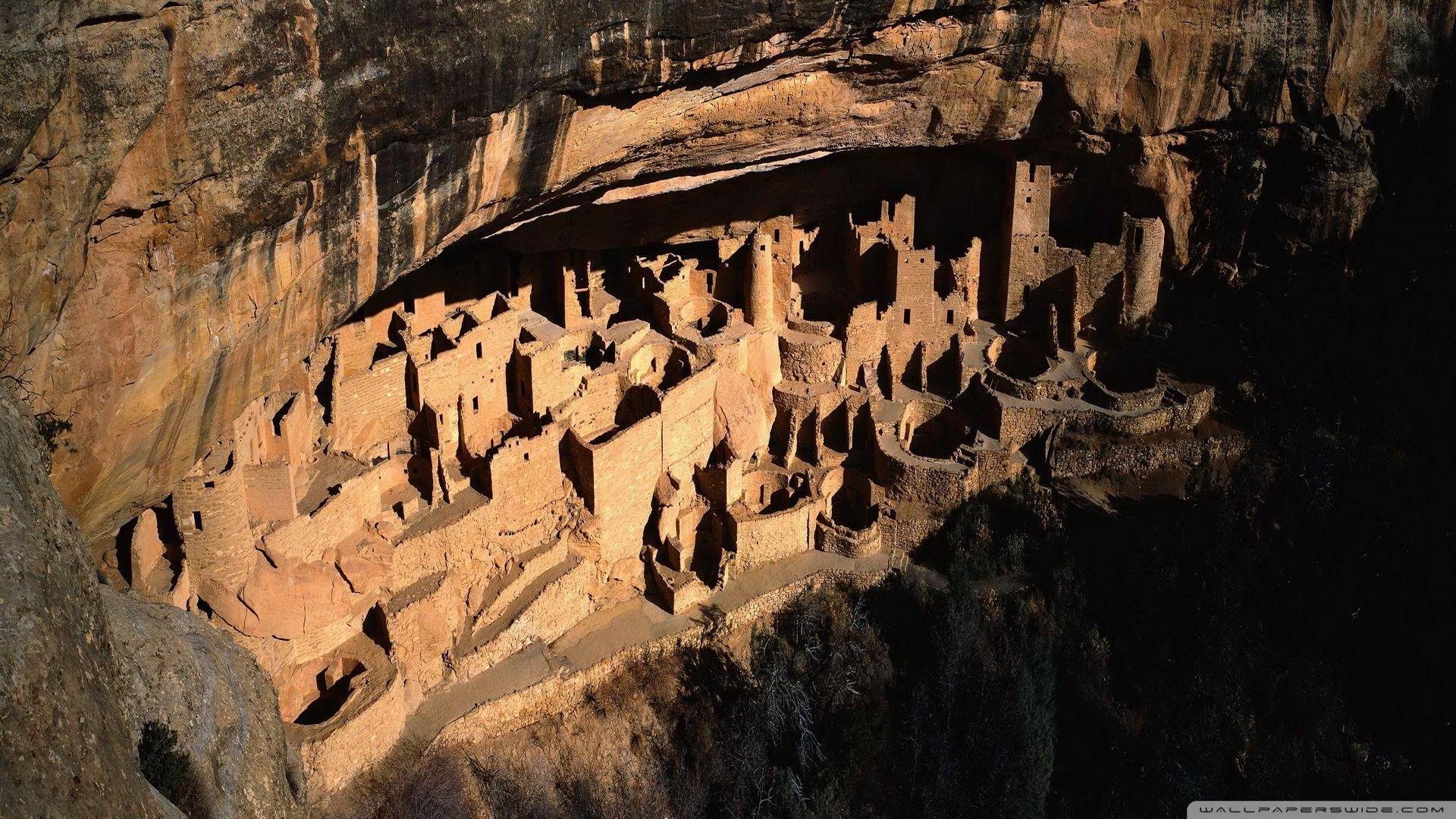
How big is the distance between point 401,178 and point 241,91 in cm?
251

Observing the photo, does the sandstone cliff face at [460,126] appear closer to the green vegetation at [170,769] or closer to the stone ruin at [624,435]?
the stone ruin at [624,435]

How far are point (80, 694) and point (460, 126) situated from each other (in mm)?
8038

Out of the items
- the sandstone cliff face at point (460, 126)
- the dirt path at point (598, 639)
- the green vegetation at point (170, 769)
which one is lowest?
the dirt path at point (598, 639)

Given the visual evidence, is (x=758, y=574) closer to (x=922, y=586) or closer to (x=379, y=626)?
(x=922, y=586)

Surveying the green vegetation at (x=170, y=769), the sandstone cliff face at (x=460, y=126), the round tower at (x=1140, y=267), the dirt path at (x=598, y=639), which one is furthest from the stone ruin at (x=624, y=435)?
the green vegetation at (x=170, y=769)

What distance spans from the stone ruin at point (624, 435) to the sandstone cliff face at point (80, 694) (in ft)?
19.0

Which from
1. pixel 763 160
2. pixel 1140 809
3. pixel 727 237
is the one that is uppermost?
pixel 763 160

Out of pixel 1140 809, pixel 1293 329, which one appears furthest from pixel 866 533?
pixel 1293 329

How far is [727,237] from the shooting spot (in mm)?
21484

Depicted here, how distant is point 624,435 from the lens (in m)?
18.2

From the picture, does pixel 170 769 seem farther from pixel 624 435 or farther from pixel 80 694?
pixel 624 435

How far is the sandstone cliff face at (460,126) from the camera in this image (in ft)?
30.8

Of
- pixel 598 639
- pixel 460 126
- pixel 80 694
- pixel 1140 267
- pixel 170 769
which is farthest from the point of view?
pixel 1140 267

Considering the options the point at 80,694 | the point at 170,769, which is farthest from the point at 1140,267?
the point at 80,694
